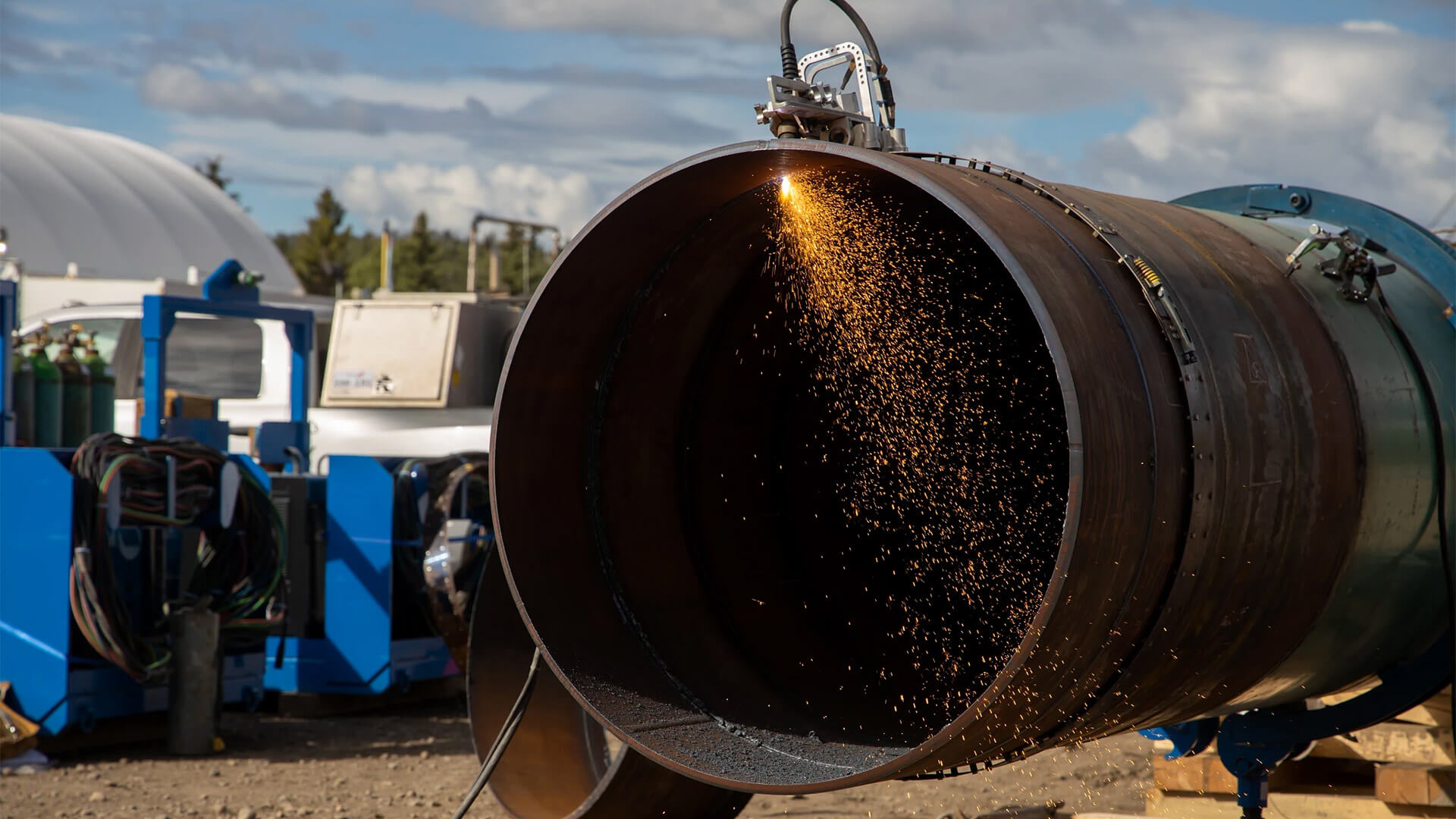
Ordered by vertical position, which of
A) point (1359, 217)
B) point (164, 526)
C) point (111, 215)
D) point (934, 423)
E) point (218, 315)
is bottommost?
point (164, 526)

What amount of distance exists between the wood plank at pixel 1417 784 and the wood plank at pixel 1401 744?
0.21 meters

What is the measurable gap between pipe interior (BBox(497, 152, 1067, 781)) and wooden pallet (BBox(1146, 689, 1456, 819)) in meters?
0.95

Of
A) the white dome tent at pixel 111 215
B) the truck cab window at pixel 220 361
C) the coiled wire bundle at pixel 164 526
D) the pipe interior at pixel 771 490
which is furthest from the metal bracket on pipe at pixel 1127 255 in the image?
the white dome tent at pixel 111 215

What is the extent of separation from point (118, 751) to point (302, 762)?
783 mm

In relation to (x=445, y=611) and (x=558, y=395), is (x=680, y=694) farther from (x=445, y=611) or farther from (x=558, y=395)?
(x=445, y=611)

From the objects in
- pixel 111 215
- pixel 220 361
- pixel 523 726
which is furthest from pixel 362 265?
pixel 523 726

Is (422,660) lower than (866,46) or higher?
A: lower

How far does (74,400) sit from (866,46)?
210 inches

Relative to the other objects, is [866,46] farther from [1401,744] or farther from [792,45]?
[1401,744]

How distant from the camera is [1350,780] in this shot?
14.2 ft

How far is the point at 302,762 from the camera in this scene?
5961 mm

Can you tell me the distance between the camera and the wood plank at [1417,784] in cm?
369

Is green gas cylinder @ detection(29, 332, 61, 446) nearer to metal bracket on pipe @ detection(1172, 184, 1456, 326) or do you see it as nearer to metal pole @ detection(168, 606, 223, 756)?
metal pole @ detection(168, 606, 223, 756)

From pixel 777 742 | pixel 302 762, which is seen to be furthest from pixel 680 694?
pixel 302 762
